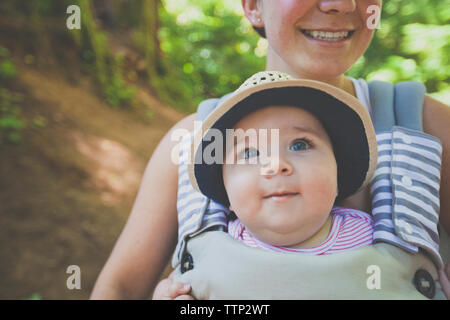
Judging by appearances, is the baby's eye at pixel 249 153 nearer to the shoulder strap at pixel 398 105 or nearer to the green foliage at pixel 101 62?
the shoulder strap at pixel 398 105

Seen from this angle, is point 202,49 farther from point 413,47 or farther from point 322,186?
point 322,186

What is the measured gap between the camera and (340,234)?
116 centimetres

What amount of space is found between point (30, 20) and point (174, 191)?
16.2 ft

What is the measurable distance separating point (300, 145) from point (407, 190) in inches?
13.8

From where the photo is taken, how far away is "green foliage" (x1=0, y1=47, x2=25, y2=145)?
13.1 ft

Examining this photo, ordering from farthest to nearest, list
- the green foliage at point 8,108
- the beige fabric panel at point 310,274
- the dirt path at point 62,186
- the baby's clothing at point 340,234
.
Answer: the green foliage at point 8,108, the dirt path at point 62,186, the baby's clothing at point 340,234, the beige fabric panel at point 310,274

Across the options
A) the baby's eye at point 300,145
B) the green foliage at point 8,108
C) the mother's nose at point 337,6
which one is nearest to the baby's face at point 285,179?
the baby's eye at point 300,145

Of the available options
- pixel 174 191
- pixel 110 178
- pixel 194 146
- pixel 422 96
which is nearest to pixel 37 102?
pixel 110 178

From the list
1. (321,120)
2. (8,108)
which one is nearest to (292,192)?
(321,120)

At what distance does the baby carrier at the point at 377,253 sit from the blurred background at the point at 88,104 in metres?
0.91

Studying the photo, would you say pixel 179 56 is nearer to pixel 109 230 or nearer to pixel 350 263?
pixel 109 230

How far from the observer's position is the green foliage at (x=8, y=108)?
13.1 feet

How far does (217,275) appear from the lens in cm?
109
